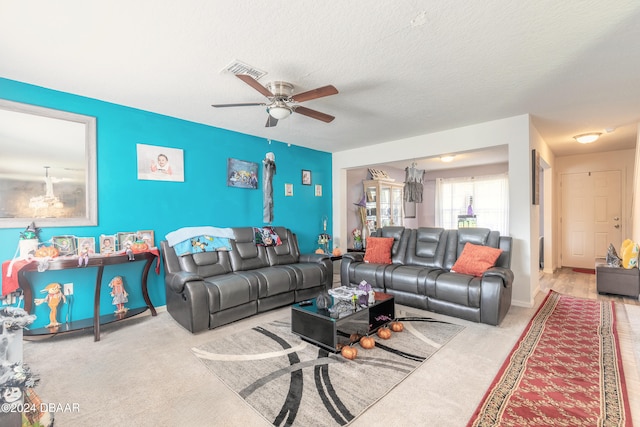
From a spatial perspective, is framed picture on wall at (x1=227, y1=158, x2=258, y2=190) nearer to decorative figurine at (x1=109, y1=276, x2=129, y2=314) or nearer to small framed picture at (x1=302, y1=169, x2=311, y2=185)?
small framed picture at (x1=302, y1=169, x2=311, y2=185)

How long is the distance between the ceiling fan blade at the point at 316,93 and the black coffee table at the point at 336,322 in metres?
1.91

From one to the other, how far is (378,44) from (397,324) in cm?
252

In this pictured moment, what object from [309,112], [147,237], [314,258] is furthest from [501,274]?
[147,237]

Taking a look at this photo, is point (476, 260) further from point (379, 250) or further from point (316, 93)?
point (316, 93)

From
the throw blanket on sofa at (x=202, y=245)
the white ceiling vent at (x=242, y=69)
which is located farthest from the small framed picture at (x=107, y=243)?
the white ceiling vent at (x=242, y=69)

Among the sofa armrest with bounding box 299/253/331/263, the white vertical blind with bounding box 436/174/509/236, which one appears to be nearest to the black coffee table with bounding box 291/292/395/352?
the sofa armrest with bounding box 299/253/331/263

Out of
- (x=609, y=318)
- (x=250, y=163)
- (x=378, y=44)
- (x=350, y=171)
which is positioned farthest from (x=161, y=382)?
(x=350, y=171)

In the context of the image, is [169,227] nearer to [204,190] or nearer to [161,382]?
[204,190]

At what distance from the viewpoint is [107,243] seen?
3.25 meters

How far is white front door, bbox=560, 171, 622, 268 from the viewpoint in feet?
19.1

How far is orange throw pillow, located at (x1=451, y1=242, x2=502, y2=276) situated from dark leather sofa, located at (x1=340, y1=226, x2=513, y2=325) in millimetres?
125

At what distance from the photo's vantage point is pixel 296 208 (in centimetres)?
541

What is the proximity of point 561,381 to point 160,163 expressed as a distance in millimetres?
4477

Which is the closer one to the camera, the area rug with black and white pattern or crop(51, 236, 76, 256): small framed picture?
the area rug with black and white pattern
